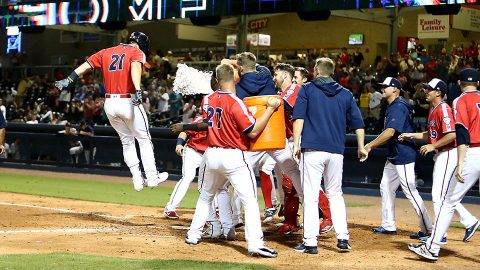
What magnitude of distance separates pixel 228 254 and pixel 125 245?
4.09ft

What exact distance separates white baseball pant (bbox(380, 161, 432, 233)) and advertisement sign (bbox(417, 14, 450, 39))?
55.7 ft

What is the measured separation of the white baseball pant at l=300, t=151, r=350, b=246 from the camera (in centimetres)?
886

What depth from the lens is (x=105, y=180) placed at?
67.2 ft

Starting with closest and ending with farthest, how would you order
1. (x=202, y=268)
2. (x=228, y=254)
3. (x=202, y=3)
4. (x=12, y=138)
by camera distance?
(x=202, y=268) < (x=228, y=254) < (x=202, y=3) < (x=12, y=138)

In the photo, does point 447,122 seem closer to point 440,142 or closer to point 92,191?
point 440,142

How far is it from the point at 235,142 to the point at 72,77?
330 centimetres

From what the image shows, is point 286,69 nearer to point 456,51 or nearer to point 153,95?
point 456,51

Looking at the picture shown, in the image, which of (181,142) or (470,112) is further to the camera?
(181,142)

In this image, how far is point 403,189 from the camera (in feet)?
34.7

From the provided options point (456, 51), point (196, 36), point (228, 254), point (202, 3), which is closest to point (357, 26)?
point (196, 36)

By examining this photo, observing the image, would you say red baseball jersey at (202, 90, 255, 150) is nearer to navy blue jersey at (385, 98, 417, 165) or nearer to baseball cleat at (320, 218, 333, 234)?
baseball cleat at (320, 218, 333, 234)

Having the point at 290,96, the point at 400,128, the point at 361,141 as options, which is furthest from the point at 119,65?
the point at 400,128

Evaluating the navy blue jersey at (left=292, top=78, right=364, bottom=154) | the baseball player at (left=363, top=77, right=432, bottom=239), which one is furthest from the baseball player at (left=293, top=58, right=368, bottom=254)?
the baseball player at (left=363, top=77, right=432, bottom=239)

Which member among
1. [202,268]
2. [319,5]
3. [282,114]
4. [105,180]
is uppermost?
[319,5]
